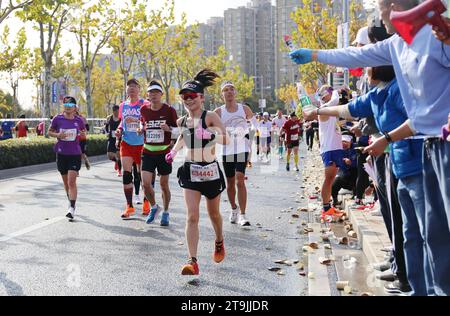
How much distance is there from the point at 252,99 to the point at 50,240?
11445 centimetres

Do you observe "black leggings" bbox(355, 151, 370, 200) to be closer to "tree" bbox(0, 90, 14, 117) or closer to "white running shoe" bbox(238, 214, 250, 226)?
"white running shoe" bbox(238, 214, 250, 226)

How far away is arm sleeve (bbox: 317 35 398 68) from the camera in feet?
13.1

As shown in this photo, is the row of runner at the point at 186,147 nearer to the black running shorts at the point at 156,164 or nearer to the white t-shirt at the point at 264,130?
the black running shorts at the point at 156,164

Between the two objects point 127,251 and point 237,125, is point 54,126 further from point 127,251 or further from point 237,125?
point 127,251

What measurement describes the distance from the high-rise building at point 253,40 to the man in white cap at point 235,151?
163 meters

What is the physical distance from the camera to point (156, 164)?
8.70m

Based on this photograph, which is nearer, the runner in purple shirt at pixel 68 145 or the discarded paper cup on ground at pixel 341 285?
the discarded paper cup on ground at pixel 341 285

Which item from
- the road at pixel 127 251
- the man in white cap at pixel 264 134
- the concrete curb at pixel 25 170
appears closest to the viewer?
the road at pixel 127 251

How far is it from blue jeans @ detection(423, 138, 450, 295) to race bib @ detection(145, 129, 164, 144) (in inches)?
217

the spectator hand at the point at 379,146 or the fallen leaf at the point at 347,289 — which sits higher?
the spectator hand at the point at 379,146

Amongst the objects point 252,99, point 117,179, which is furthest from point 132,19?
point 252,99

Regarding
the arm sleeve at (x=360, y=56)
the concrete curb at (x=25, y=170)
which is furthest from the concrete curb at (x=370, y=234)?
the concrete curb at (x=25, y=170)

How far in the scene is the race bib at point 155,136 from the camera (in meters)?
8.66

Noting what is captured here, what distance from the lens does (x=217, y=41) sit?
7323 inches
